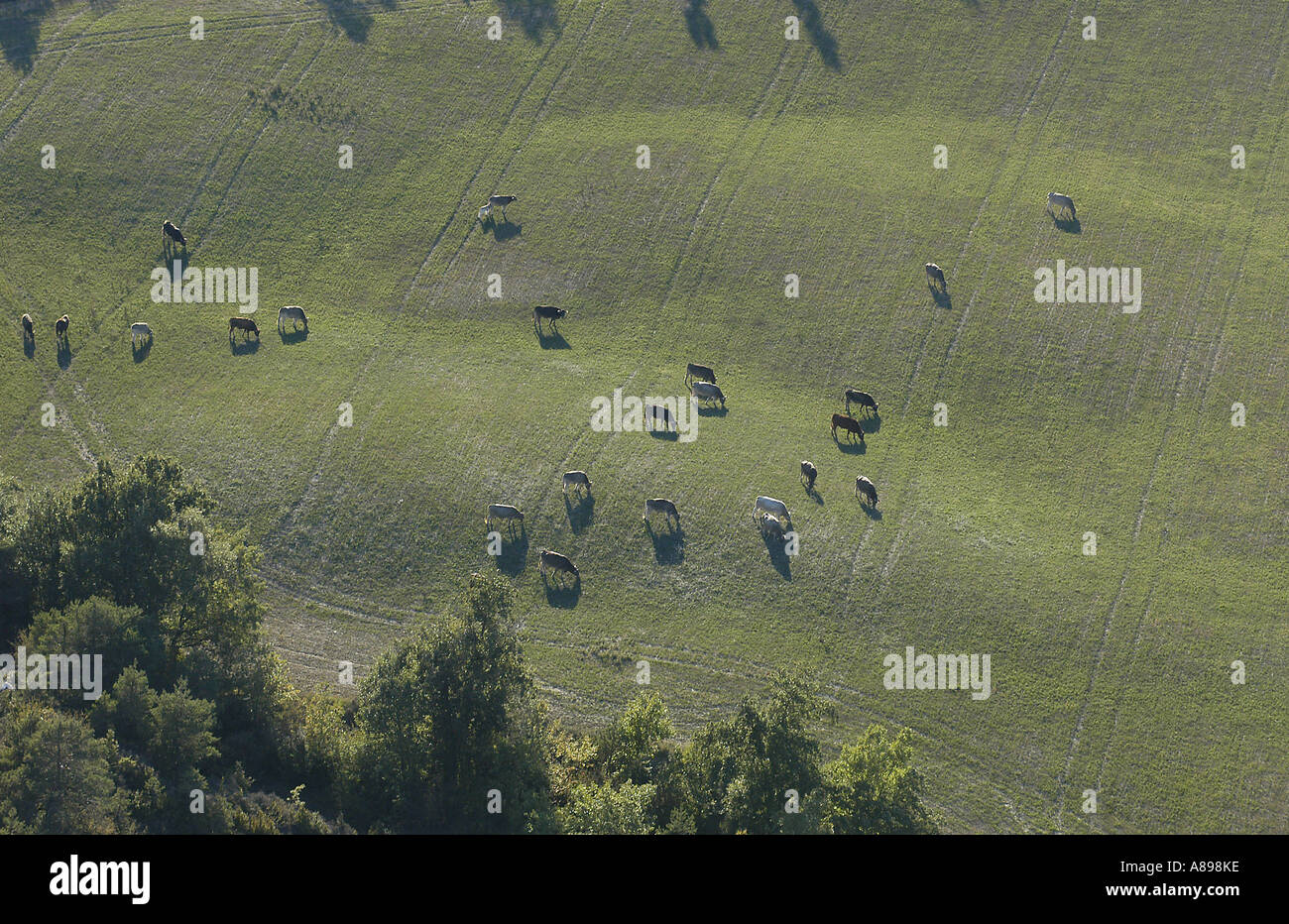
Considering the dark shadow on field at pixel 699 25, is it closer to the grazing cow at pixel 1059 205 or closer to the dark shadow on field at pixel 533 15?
the dark shadow on field at pixel 533 15

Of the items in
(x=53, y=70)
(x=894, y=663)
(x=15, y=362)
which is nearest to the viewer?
(x=894, y=663)

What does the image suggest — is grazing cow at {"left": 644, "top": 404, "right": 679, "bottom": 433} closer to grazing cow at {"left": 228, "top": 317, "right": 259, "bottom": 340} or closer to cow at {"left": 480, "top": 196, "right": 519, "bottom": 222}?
cow at {"left": 480, "top": 196, "right": 519, "bottom": 222}

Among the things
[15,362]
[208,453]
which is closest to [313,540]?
[208,453]

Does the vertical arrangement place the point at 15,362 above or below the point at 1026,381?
above

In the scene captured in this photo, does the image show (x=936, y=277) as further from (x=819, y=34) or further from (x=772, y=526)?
(x=819, y=34)

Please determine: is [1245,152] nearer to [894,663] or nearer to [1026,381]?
[1026,381]
